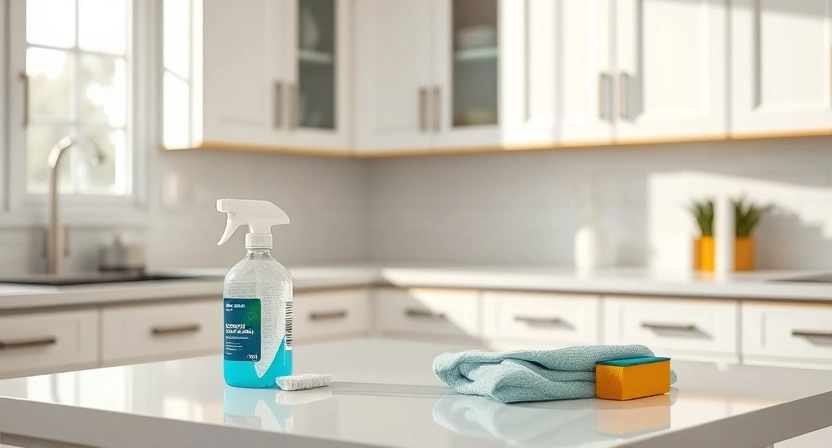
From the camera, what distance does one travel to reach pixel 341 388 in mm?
1327

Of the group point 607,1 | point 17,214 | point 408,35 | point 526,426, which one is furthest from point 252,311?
point 408,35

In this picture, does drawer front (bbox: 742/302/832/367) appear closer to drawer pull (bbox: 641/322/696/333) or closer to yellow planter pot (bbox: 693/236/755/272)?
drawer pull (bbox: 641/322/696/333)

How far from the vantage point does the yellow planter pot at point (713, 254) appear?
3568mm

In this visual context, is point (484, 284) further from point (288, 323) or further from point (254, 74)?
point (288, 323)

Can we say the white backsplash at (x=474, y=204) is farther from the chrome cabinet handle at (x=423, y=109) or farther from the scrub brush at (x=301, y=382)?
the scrub brush at (x=301, y=382)

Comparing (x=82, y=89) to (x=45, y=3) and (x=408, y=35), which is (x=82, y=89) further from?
(x=408, y=35)

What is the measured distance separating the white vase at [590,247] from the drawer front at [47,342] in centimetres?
179

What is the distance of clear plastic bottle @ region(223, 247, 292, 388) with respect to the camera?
1310 mm

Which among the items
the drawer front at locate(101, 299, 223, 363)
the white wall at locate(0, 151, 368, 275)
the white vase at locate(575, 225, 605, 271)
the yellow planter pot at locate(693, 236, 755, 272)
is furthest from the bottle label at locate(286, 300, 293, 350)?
the white vase at locate(575, 225, 605, 271)

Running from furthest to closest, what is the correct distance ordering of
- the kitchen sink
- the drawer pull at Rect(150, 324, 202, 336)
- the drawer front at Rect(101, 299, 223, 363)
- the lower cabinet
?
1. the kitchen sink
2. the drawer pull at Rect(150, 324, 202, 336)
3. the drawer front at Rect(101, 299, 223, 363)
4. the lower cabinet

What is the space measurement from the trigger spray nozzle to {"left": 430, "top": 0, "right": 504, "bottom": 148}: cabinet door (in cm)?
253

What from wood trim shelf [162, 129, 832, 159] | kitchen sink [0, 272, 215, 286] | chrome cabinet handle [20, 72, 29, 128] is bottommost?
kitchen sink [0, 272, 215, 286]

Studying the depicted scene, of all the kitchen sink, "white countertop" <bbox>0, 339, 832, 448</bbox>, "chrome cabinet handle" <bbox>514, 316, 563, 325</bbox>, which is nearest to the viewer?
"white countertop" <bbox>0, 339, 832, 448</bbox>

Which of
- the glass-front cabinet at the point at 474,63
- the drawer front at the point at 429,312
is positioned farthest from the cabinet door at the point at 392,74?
the drawer front at the point at 429,312
